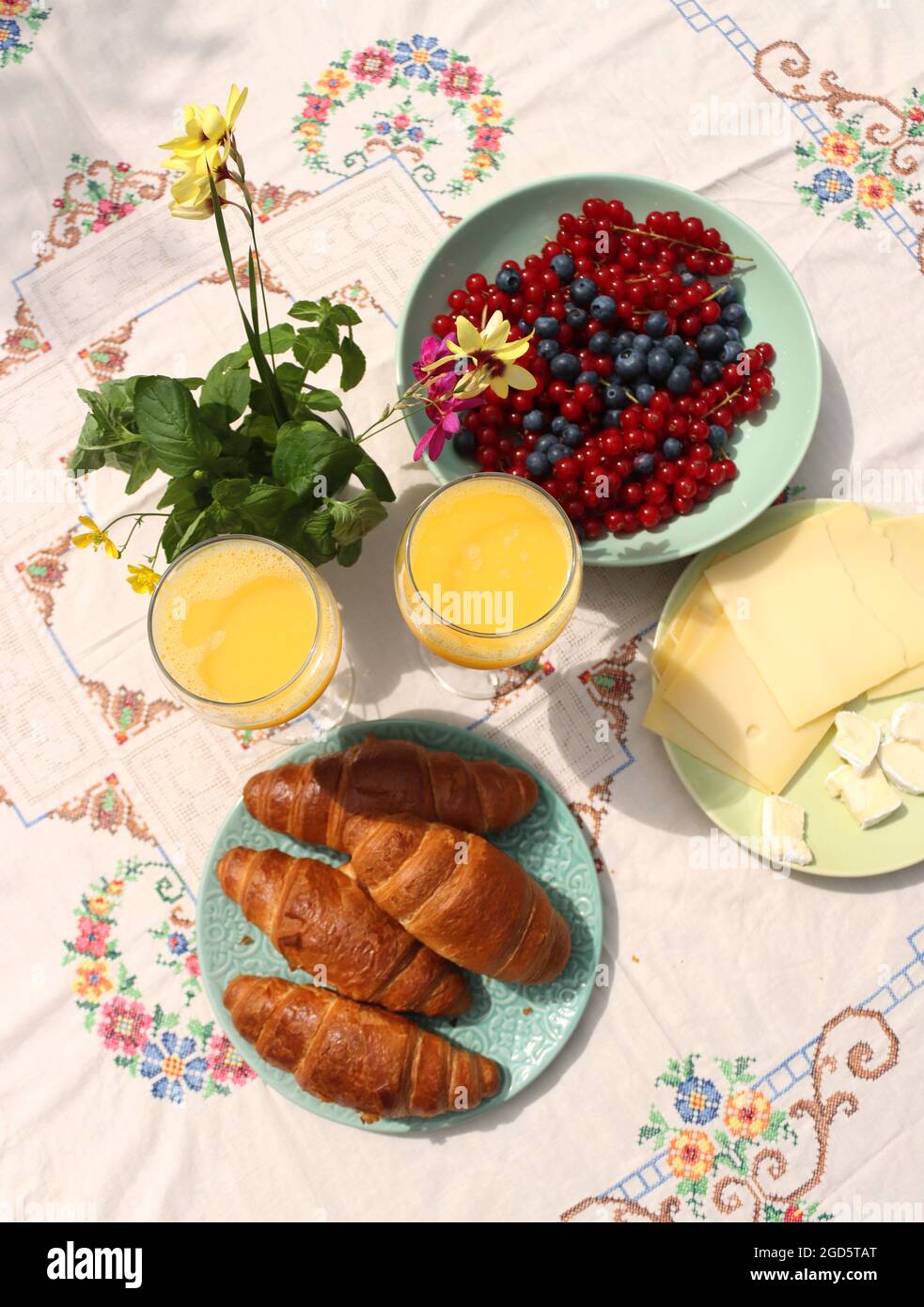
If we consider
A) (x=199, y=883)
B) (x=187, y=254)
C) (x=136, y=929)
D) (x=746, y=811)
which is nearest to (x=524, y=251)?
(x=187, y=254)

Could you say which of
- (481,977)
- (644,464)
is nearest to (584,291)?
(644,464)

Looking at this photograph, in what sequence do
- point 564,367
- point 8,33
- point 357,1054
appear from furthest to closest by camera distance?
1. point 8,33
2. point 564,367
3. point 357,1054

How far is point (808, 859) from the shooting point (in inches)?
53.1

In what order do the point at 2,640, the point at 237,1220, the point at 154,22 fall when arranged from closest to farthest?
1. the point at 237,1220
2. the point at 2,640
3. the point at 154,22

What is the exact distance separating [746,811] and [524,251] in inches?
35.8

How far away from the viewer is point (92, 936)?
1406 mm

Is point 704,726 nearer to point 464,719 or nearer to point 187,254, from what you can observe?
point 464,719

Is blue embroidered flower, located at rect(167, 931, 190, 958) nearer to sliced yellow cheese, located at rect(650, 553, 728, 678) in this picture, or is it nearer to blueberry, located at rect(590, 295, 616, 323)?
sliced yellow cheese, located at rect(650, 553, 728, 678)

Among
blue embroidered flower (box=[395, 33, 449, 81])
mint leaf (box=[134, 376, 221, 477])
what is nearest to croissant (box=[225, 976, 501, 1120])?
mint leaf (box=[134, 376, 221, 477])

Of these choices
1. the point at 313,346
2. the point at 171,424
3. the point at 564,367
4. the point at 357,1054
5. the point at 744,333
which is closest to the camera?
the point at 171,424

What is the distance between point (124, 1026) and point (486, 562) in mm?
854

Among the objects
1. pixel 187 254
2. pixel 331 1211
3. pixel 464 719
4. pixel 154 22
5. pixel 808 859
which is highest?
pixel 154 22

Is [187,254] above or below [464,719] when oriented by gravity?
above

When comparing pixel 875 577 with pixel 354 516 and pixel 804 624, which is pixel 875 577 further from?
pixel 354 516
